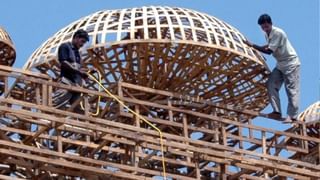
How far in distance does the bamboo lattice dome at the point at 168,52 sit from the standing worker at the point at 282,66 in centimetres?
214

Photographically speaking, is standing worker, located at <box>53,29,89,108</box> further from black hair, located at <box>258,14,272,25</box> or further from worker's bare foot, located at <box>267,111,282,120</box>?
worker's bare foot, located at <box>267,111,282,120</box>

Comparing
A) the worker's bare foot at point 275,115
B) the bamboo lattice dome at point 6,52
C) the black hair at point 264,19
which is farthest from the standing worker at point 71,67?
the bamboo lattice dome at point 6,52

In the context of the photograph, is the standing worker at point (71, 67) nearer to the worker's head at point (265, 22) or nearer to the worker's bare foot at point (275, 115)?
the worker's head at point (265, 22)

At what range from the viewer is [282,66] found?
87.2 ft

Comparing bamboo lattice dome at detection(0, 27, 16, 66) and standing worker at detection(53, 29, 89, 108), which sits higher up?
standing worker at detection(53, 29, 89, 108)

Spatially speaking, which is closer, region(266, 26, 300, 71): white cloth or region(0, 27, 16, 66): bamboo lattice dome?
region(266, 26, 300, 71): white cloth

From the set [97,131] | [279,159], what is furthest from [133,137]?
[279,159]

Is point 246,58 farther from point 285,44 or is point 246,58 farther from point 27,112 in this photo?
point 27,112

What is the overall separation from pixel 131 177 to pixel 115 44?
495 centimetres

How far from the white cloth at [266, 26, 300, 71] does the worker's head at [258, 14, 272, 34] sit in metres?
0.11

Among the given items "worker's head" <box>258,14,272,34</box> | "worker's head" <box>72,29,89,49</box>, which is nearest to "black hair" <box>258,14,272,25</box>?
"worker's head" <box>258,14,272,34</box>

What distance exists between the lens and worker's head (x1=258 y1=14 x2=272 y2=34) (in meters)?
26.2

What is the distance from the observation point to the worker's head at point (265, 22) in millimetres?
26156

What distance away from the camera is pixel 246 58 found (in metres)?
29.1
